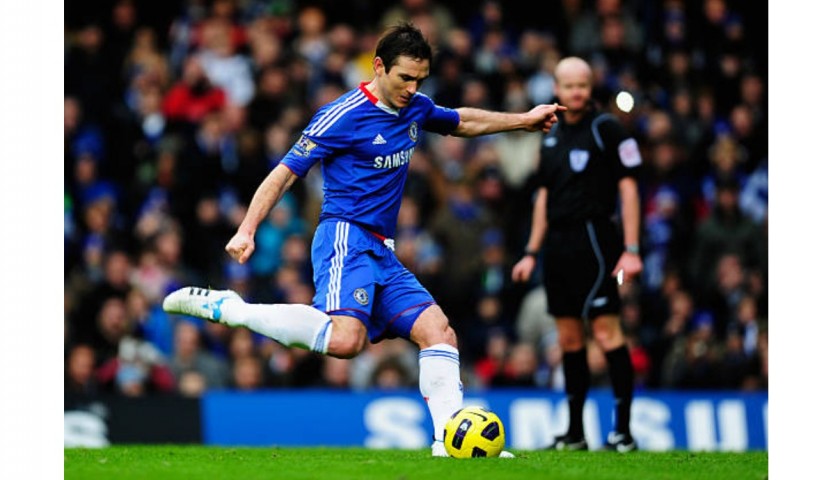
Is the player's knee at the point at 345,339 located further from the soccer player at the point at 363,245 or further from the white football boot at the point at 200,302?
the white football boot at the point at 200,302

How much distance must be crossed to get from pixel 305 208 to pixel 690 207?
441 centimetres

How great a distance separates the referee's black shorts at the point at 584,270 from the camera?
9.68 meters

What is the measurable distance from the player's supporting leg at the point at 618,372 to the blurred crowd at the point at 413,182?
4799 millimetres

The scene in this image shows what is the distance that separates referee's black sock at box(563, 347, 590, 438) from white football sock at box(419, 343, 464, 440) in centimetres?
191

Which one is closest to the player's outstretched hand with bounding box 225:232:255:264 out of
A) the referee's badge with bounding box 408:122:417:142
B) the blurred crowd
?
the referee's badge with bounding box 408:122:417:142

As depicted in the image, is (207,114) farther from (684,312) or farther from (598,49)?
(684,312)

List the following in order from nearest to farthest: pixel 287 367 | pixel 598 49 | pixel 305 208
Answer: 1. pixel 287 367
2. pixel 305 208
3. pixel 598 49

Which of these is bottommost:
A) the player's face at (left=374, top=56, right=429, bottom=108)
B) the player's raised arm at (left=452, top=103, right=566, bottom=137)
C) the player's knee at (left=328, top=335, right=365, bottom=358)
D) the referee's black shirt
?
the player's knee at (left=328, top=335, right=365, bottom=358)

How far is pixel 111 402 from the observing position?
1334cm

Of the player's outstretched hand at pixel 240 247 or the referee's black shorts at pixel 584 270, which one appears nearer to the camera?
the player's outstretched hand at pixel 240 247

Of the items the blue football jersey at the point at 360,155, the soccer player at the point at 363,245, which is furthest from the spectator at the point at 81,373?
the blue football jersey at the point at 360,155

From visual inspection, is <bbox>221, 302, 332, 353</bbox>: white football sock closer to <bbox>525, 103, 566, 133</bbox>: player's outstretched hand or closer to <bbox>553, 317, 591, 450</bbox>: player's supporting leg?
<bbox>525, 103, 566, 133</bbox>: player's outstretched hand

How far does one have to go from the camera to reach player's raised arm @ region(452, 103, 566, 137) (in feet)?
28.0

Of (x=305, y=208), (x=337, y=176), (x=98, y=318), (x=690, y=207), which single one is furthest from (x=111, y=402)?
(x=690, y=207)
